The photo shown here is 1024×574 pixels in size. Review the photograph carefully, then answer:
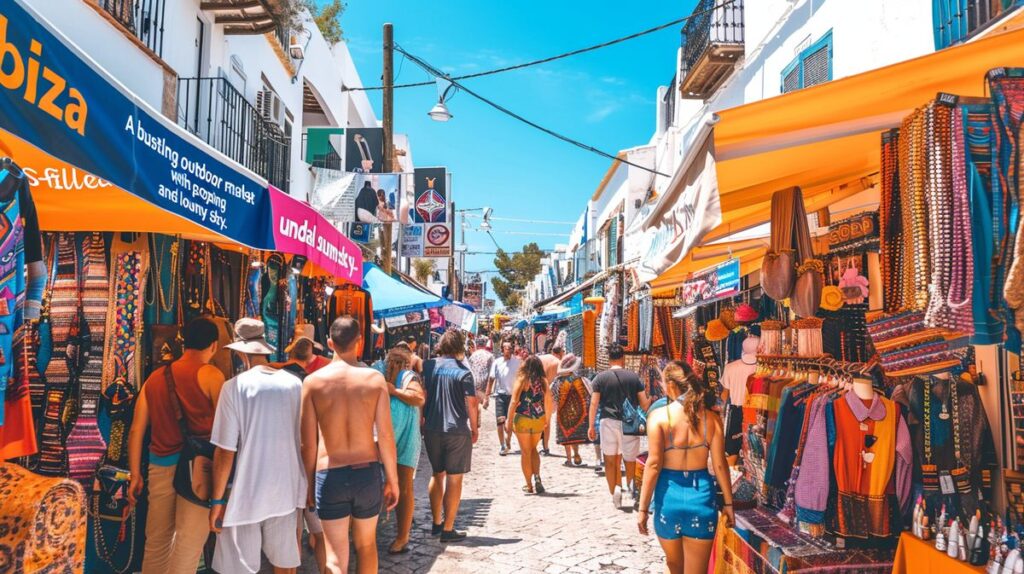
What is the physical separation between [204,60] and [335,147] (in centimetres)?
797

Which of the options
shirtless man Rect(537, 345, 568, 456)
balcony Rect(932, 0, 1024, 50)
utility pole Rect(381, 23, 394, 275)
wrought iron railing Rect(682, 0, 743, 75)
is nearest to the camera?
balcony Rect(932, 0, 1024, 50)

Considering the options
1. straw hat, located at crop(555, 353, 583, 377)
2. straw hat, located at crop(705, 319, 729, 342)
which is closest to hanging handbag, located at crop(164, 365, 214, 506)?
straw hat, located at crop(705, 319, 729, 342)

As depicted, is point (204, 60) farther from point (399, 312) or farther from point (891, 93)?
point (891, 93)

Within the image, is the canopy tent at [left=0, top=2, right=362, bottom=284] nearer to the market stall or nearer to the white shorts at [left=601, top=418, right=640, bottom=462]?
the market stall

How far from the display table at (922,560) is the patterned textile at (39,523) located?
165 inches

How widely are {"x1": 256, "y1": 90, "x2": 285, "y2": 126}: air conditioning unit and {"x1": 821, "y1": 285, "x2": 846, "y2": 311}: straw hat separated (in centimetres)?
1032

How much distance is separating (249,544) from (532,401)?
203 inches

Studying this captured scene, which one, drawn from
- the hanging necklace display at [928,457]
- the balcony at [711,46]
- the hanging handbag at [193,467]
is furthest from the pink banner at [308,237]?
the balcony at [711,46]

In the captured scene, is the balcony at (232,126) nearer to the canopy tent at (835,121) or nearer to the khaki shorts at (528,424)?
the khaki shorts at (528,424)

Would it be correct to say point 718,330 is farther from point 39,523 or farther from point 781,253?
point 39,523

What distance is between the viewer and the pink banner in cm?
492

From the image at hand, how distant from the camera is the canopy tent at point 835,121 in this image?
3.12m

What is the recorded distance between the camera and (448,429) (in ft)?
23.5

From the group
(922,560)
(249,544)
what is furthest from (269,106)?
(922,560)
